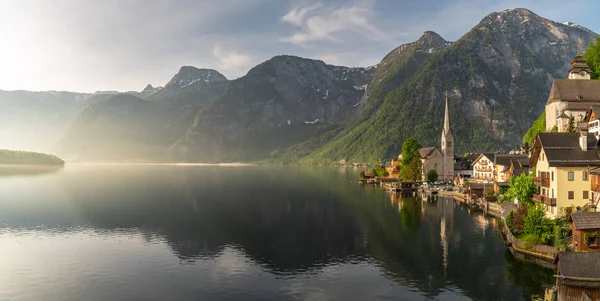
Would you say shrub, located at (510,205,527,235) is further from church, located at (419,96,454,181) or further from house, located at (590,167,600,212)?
church, located at (419,96,454,181)

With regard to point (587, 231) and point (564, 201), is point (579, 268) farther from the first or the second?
point (564, 201)

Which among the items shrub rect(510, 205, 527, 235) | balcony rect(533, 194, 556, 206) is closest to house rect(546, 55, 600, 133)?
balcony rect(533, 194, 556, 206)

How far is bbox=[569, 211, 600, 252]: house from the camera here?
54225 mm

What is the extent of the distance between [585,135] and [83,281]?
81.4m

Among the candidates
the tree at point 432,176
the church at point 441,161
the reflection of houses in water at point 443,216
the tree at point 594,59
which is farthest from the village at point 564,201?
the church at point 441,161

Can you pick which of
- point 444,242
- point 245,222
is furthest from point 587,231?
point 245,222

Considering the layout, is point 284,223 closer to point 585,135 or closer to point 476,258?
point 476,258

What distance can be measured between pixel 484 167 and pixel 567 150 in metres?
108

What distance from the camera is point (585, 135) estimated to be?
69.4 metres

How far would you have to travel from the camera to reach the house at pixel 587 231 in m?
54.2

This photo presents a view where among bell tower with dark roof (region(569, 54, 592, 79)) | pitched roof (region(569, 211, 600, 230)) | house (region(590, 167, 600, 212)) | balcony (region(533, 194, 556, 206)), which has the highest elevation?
bell tower with dark roof (region(569, 54, 592, 79))

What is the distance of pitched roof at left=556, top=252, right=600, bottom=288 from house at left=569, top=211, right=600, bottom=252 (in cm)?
650

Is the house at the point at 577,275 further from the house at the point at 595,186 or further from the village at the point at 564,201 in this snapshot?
the house at the point at 595,186

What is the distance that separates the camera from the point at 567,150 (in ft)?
224
